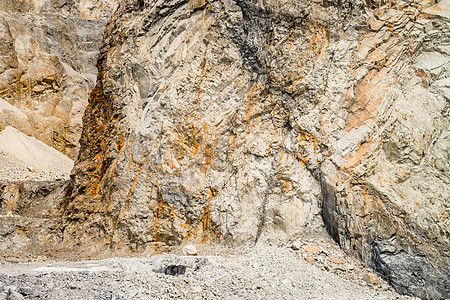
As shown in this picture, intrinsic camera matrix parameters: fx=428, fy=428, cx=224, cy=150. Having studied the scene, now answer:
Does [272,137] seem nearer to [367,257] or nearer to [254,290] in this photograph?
[367,257]

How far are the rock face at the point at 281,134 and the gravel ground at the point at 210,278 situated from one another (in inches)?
27.0

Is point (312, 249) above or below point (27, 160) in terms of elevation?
below

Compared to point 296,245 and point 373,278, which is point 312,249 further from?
point 373,278

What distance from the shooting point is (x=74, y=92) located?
94.7 feet

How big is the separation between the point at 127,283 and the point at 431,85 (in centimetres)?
870

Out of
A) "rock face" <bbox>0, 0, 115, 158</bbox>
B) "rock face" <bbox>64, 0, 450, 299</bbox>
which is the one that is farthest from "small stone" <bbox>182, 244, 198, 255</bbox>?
"rock face" <bbox>0, 0, 115, 158</bbox>

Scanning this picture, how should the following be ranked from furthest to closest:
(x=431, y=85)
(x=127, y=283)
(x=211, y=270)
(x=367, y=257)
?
1. (x=431, y=85)
2. (x=367, y=257)
3. (x=211, y=270)
4. (x=127, y=283)

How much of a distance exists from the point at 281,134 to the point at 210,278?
477 cm

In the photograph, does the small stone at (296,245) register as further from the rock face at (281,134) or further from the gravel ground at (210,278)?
the rock face at (281,134)

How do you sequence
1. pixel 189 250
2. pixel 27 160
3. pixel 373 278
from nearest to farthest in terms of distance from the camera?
1. pixel 373 278
2. pixel 189 250
3. pixel 27 160

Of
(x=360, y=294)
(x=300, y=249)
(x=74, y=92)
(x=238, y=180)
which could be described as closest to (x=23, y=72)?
(x=74, y=92)

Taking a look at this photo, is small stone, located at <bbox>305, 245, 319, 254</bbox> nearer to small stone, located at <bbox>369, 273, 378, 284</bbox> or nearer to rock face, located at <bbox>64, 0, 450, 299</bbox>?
rock face, located at <bbox>64, 0, 450, 299</bbox>

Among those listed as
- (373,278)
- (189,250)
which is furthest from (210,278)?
(373,278)

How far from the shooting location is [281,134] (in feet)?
37.8
